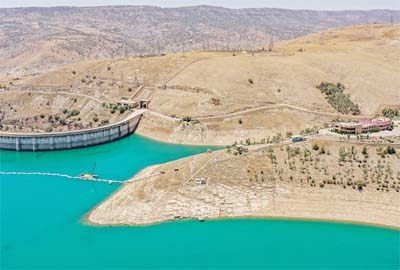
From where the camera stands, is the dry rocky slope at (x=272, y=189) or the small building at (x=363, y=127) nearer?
the dry rocky slope at (x=272, y=189)

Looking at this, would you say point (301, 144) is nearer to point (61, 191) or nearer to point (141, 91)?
point (61, 191)

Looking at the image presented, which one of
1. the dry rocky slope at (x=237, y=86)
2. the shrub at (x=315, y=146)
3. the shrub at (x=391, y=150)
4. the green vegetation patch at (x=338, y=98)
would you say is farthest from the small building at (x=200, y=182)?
the green vegetation patch at (x=338, y=98)

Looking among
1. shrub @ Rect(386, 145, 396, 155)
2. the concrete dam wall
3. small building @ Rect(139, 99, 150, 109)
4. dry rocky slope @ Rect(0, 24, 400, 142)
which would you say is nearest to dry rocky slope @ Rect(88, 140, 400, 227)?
shrub @ Rect(386, 145, 396, 155)

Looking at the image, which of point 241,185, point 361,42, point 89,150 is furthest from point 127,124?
point 361,42

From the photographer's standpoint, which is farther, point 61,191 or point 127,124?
point 127,124

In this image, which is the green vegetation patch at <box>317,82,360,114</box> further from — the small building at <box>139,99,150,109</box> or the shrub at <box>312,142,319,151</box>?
the shrub at <box>312,142,319,151</box>

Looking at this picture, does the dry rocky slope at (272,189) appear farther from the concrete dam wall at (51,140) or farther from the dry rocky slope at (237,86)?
the concrete dam wall at (51,140)

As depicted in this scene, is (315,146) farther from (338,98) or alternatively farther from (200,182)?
(338,98)

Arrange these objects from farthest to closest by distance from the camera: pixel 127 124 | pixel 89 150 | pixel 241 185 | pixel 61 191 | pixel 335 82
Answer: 1. pixel 335 82
2. pixel 127 124
3. pixel 89 150
4. pixel 61 191
5. pixel 241 185
